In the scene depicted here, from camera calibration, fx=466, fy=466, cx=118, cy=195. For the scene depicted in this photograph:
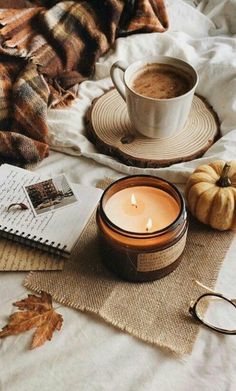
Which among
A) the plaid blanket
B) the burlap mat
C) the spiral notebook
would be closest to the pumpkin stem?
the burlap mat

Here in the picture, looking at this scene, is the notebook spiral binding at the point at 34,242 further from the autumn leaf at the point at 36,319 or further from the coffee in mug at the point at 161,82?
the coffee in mug at the point at 161,82

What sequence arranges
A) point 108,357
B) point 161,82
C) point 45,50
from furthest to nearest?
point 45,50 < point 161,82 < point 108,357

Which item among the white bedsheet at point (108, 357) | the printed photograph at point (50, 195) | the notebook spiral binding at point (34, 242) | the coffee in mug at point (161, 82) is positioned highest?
the coffee in mug at point (161, 82)

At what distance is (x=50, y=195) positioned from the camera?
2.23 feet

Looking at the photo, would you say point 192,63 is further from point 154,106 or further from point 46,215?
point 46,215

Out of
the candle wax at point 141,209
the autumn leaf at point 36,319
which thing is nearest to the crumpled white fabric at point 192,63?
the candle wax at point 141,209

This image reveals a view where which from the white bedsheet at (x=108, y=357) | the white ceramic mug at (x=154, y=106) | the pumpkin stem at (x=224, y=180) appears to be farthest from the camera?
the white ceramic mug at (x=154, y=106)

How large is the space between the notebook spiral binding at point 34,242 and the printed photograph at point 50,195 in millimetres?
44

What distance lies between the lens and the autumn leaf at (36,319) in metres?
0.54

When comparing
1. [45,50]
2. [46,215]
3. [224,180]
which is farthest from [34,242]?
[45,50]

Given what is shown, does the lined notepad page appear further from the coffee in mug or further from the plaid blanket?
the coffee in mug

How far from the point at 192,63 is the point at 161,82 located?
17 cm

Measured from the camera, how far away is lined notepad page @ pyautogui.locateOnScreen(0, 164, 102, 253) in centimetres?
63

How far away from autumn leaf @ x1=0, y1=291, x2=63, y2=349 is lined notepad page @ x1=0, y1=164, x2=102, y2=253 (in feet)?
0.26
